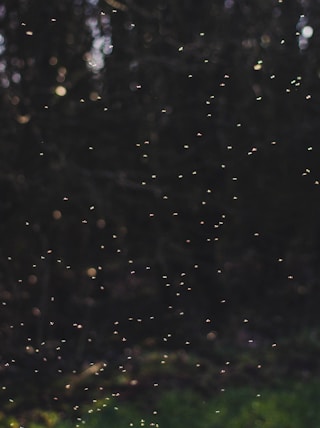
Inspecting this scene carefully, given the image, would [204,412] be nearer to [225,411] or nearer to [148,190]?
[225,411]

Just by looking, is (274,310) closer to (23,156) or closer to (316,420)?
(316,420)

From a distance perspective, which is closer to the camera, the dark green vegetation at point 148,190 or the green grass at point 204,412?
the green grass at point 204,412

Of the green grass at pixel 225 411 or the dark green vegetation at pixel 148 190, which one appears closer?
the green grass at pixel 225 411

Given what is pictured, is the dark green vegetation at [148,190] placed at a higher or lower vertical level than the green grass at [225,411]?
higher

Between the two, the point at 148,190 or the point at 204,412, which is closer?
the point at 204,412

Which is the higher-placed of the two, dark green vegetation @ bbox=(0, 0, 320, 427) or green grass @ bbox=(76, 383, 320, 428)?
dark green vegetation @ bbox=(0, 0, 320, 427)

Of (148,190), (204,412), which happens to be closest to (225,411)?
(204,412)

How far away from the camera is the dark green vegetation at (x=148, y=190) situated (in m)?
4.30

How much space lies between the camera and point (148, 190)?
4.65 metres

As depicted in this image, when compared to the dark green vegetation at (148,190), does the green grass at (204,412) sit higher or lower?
lower

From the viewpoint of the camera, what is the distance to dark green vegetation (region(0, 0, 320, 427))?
169 inches

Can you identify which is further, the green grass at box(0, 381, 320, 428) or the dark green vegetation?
the dark green vegetation

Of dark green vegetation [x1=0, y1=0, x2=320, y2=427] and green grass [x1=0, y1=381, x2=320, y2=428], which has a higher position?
dark green vegetation [x1=0, y1=0, x2=320, y2=427]

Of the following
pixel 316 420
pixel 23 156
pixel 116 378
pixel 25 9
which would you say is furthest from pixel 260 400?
pixel 25 9
